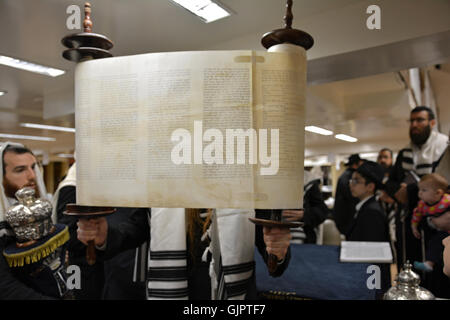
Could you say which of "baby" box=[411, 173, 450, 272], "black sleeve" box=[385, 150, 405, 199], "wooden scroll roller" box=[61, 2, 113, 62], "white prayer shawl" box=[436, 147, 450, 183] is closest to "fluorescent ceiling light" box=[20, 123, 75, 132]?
"wooden scroll roller" box=[61, 2, 113, 62]

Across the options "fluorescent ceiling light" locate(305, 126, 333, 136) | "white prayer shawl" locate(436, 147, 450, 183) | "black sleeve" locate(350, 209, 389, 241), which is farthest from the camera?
"black sleeve" locate(350, 209, 389, 241)

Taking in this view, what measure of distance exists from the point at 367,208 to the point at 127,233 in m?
1.26

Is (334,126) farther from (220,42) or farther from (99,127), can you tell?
(99,127)

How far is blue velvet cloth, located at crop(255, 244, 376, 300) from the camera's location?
1.11 meters

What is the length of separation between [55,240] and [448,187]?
52.3 inches

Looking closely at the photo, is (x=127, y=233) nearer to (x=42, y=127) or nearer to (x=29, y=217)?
(x=29, y=217)

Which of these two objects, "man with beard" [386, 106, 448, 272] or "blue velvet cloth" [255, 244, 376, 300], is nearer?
"blue velvet cloth" [255, 244, 376, 300]

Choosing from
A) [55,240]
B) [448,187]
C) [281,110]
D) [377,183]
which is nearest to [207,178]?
[281,110]

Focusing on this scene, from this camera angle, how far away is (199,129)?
0.60 metres

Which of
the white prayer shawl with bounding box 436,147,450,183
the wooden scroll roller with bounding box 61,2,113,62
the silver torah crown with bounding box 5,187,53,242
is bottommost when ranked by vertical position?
the silver torah crown with bounding box 5,187,53,242

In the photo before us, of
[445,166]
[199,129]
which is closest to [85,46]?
[199,129]

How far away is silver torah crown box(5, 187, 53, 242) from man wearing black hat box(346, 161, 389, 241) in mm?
1313

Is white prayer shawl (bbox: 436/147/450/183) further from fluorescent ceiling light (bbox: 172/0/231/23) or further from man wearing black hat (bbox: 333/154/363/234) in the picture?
fluorescent ceiling light (bbox: 172/0/231/23)

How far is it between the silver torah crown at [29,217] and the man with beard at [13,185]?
0.03 m
